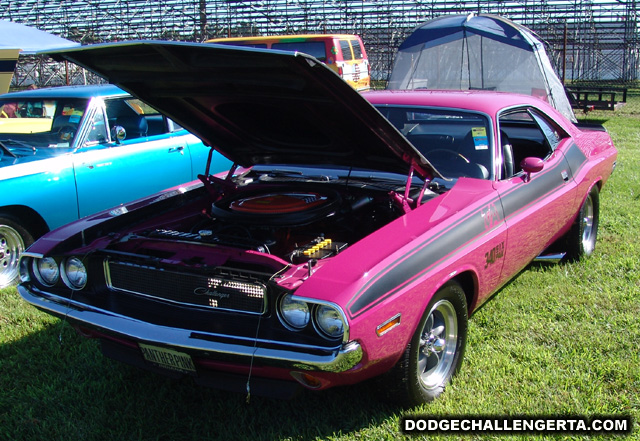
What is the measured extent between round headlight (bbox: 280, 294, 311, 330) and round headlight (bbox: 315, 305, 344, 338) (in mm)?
61

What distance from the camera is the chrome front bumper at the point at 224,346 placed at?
245 centimetres

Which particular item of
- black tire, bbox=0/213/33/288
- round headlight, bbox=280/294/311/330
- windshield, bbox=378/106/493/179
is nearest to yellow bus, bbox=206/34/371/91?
black tire, bbox=0/213/33/288

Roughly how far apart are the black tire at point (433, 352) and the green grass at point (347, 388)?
91 mm

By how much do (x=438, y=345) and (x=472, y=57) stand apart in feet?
37.2

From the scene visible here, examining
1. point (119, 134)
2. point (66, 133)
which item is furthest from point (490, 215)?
point (66, 133)

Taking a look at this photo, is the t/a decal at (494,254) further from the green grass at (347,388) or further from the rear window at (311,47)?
the rear window at (311,47)

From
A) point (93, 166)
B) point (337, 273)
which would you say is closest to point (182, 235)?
point (337, 273)

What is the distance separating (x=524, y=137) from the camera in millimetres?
5215

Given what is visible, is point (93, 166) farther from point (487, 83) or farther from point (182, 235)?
point (487, 83)

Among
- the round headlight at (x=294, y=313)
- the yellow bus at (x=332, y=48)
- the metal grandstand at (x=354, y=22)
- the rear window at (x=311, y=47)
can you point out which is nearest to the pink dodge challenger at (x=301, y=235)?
the round headlight at (x=294, y=313)

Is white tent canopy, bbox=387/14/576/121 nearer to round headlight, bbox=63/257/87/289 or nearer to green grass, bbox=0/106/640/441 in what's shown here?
green grass, bbox=0/106/640/441

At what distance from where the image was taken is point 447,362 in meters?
3.25

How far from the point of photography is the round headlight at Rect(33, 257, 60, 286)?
10.8 ft

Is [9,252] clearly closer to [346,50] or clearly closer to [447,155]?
[447,155]
